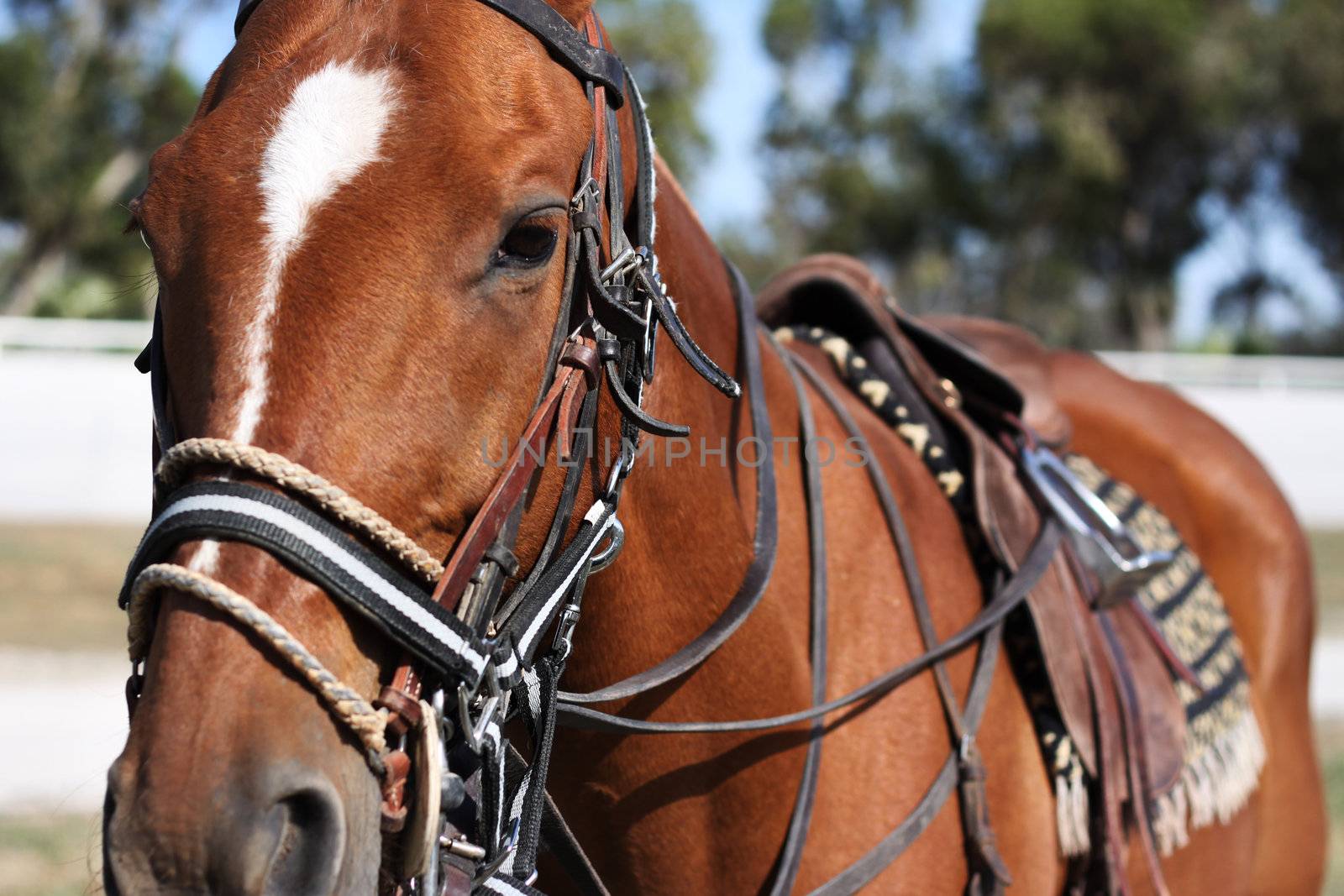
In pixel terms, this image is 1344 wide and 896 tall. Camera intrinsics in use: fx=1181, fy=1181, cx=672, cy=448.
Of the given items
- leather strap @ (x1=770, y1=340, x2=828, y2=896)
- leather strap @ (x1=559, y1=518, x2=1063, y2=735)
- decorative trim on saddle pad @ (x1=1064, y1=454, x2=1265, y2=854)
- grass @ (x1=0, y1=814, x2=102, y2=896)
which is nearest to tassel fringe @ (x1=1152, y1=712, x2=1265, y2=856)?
decorative trim on saddle pad @ (x1=1064, y1=454, x2=1265, y2=854)

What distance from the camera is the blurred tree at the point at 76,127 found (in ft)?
89.6

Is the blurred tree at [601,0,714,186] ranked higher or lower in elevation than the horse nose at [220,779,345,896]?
higher

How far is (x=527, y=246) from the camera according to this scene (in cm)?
152

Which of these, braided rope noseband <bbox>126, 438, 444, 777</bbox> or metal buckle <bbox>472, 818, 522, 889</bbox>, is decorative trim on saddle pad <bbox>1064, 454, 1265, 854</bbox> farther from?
braided rope noseband <bbox>126, 438, 444, 777</bbox>

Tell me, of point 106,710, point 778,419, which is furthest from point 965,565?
point 106,710

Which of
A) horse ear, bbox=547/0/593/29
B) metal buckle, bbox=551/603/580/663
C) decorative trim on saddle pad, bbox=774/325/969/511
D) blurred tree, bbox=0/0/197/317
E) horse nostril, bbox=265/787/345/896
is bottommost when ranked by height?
horse nostril, bbox=265/787/345/896

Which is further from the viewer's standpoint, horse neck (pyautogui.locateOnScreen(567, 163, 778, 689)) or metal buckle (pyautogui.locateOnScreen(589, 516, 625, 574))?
horse neck (pyautogui.locateOnScreen(567, 163, 778, 689))

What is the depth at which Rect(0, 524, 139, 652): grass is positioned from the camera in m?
8.22

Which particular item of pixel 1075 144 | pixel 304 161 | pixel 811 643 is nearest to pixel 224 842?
pixel 304 161

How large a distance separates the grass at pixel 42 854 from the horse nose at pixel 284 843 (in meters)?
3.95

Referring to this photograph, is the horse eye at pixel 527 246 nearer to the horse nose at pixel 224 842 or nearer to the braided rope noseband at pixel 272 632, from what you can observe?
the braided rope noseband at pixel 272 632

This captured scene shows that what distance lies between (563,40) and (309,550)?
81 cm

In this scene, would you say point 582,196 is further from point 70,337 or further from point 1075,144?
point 1075,144

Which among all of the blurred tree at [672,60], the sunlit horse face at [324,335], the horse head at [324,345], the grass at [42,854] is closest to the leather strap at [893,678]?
the horse head at [324,345]
